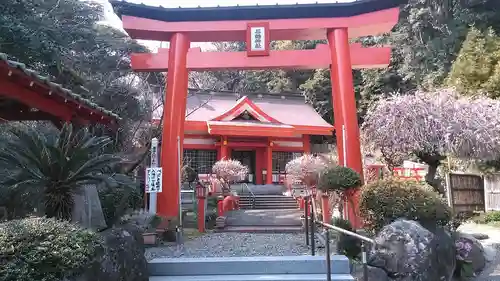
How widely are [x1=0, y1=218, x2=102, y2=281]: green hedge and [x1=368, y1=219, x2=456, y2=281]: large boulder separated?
358 centimetres

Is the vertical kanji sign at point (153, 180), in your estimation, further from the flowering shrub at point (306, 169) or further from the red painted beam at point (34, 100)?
the flowering shrub at point (306, 169)

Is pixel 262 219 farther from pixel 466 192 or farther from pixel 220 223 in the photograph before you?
pixel 466 192

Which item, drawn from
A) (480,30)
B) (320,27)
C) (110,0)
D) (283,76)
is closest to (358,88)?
(283,76)

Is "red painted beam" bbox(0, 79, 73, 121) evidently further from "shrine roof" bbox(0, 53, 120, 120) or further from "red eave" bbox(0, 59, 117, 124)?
"shrine roof" bbox(0, 53, 120, 120)

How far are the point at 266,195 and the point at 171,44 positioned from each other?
889cm

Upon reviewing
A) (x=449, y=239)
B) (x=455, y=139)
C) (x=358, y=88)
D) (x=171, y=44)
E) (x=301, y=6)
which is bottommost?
(x=449, y=239)

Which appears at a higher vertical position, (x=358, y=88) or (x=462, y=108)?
(x=358, y=88)

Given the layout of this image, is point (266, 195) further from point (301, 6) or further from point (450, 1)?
point (450, 1)

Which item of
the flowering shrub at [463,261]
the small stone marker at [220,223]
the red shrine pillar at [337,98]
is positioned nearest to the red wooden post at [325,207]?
the red shrine pillar at [337,98]

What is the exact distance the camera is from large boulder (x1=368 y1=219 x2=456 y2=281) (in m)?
5.32

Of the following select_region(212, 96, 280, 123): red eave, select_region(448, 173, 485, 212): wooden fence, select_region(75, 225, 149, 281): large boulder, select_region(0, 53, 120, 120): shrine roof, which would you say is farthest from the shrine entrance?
select_region(75, 225, 149, 281): large boulder

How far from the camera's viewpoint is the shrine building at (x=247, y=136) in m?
19.7

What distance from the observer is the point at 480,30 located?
683 inches

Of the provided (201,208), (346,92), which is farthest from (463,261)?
(201,208)
